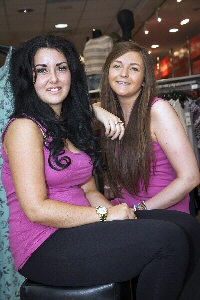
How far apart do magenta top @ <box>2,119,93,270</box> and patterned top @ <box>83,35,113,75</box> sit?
241 cm

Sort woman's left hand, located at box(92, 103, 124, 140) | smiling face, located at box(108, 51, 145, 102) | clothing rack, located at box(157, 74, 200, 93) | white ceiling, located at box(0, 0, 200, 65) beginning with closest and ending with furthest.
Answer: woman's left hand, located at box(92, 103, 124, 140)
smiling face, located at box(108, 51, 145, 102)
clothing rack, located at box(157, 74, 200, 93)
white ceiling, located at box(0, 0, 200, 65)

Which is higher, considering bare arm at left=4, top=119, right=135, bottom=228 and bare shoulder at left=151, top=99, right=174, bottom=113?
bare shoulder at left=151, top=99, right=174, bottom=113

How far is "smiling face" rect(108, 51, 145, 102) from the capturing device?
205cm

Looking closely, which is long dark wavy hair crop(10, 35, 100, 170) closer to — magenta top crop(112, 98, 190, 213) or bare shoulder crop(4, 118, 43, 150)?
bare shoulder crop(4, 118, 43, 150)

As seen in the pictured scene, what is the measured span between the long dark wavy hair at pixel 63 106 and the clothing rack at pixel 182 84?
2.07m

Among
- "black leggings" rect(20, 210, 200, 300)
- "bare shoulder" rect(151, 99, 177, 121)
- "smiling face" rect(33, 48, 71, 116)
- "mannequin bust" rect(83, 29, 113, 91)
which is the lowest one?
"black leggings" rect(20, 210, 200, 300)

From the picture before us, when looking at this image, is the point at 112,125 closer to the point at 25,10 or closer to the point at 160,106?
the point at 160,106

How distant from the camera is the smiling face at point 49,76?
158cm

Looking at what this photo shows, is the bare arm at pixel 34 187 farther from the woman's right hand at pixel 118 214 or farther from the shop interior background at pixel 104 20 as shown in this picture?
the shop interior background at pixel 104 20

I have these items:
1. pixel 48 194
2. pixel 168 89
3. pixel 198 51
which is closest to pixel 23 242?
pixel 48 194

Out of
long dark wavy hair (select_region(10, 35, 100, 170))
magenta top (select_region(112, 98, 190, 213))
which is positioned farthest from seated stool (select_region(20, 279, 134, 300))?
magenta top (select_region(112, 98, 190, 213))

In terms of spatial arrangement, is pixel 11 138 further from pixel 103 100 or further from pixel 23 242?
pixel 103 100

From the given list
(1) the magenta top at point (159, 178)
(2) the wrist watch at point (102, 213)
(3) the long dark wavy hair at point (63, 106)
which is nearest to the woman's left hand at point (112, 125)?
(3) the long dark wavy hair at point (63, 106)

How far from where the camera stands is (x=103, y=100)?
2.14 metres
